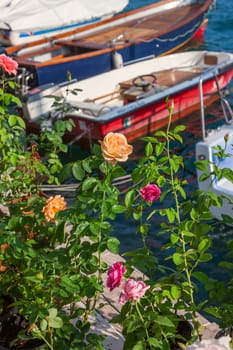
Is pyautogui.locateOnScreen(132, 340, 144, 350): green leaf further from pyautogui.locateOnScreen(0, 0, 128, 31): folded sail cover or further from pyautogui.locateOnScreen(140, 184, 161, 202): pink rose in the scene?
pyautogui.locateOnScreen(0, 0, 128, 31): folded sail cover

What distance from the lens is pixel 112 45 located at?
13.3 meters

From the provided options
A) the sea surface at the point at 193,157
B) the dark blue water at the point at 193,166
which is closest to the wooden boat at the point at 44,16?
the sea surface at the point at 193,157

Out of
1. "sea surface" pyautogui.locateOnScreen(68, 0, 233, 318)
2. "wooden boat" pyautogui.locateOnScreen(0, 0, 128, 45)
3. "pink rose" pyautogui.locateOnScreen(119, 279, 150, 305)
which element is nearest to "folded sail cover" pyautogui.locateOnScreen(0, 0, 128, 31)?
"wooden boat" pyautogui.locateOnScreen(0, 0, 128, 45)

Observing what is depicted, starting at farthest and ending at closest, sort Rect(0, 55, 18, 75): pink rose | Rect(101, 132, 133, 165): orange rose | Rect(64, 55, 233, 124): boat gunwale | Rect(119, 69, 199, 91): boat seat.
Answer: Rect(119, 69, 199, 91): boat seat < Rect(64, 55, 233, 124): boat gunwale < Rect(0, 55, 18, 75): pink rose < Rect(101, 132, 133, 165): orange rose

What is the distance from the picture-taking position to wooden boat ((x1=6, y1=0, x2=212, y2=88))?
499 inches

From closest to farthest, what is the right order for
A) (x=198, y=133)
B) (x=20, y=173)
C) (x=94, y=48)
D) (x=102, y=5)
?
(x=20, y=173), (x=198, y=133), (x=94, y=48), (x=102, y=5)

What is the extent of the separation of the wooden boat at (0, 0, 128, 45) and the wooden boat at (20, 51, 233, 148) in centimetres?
278

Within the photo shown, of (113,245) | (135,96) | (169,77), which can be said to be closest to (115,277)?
(113,245)

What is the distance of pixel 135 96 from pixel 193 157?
5.00 feet

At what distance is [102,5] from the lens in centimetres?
1512

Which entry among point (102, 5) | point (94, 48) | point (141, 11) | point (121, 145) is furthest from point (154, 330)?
point (141, 11)

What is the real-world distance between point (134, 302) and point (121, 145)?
0.60 m

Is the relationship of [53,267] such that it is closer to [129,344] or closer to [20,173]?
[129,344]

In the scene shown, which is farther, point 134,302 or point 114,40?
point 114,40
